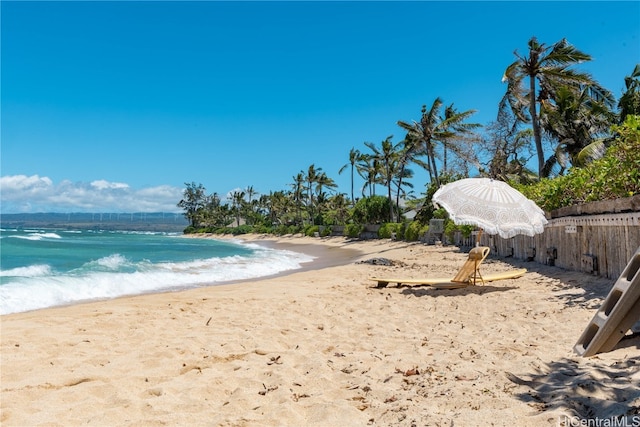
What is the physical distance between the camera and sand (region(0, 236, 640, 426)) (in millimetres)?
3291

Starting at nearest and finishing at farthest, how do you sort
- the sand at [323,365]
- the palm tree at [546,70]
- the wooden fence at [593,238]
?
the sand at [323,365], the wooden fence at [593,238], the palm tree at [546,70]

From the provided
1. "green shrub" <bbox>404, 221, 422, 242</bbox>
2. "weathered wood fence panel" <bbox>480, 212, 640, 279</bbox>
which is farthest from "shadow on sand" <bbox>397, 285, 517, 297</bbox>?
"green shrub" <bbox>404, 221, 422, 242</bbox>

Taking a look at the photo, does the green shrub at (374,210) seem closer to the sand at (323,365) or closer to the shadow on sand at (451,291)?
the shadow on sand at (451,291)

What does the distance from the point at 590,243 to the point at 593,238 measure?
22cm

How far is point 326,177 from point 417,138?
106 ft

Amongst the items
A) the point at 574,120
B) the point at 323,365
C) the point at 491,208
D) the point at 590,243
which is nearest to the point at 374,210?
the point at 574,120

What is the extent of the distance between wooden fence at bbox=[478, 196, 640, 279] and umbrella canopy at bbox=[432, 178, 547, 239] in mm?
1097

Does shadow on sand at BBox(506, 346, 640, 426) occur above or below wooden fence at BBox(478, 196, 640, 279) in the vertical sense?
below

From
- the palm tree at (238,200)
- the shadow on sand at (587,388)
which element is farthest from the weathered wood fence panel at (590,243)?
the palm tree at (238,200)

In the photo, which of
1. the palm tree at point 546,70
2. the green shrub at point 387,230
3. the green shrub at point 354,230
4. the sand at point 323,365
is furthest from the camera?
the green shrub at point 354,230

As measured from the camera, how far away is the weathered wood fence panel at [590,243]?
7453 mm

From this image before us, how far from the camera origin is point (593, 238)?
29.1 ft

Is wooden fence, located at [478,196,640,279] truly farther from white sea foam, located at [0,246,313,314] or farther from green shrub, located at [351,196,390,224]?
green shrub, located at [351,196,390,224]

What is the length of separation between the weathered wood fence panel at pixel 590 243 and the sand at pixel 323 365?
73cm
